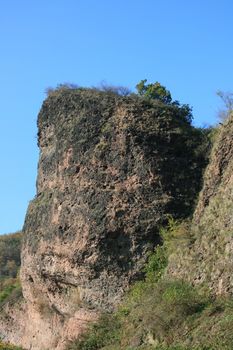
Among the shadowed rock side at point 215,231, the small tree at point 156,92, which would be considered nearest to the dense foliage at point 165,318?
the shadowed rock side at point 215,231

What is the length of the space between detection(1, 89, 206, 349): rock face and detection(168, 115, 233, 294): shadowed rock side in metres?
1.81

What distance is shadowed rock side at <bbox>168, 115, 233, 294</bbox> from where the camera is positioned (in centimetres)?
1725

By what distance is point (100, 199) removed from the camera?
74.8 ft

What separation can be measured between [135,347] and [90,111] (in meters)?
10.2

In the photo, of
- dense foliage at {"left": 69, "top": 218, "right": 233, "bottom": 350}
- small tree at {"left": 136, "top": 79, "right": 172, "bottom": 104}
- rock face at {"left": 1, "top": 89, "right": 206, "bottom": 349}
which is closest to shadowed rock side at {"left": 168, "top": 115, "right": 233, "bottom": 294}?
dense foliage at {"left": 69, "top": 218, "right": 233, "bottom": 350}

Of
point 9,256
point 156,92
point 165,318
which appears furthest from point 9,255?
point 165,318

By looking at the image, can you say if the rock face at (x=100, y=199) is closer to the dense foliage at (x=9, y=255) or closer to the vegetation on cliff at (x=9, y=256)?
the vegetation on cliff at (x=9, y=256)

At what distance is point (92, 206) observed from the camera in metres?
22.9

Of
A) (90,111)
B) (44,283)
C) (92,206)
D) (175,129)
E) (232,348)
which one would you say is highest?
(90,111)

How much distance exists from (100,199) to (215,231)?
18.1 ft

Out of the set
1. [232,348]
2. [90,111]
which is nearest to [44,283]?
[90,111]

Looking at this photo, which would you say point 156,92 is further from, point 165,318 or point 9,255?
point 9,255

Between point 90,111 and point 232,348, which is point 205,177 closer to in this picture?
point 90,111

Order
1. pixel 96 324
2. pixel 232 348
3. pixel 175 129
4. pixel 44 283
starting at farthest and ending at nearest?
pixel 44 283 < pixel 175 129 < pixel 96 324 < pixel 232 348
